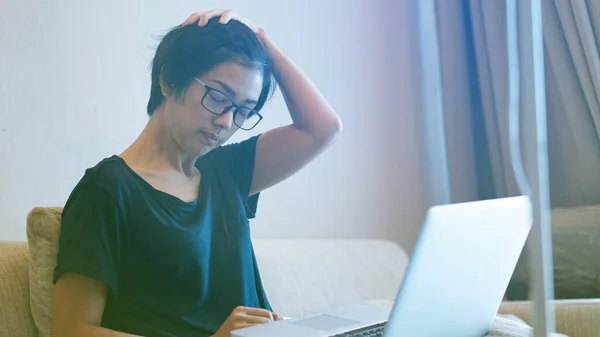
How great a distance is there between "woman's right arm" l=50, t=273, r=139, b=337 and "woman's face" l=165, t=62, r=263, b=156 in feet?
0.90

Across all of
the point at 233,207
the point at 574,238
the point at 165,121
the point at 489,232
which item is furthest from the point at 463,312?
the point at 574,238

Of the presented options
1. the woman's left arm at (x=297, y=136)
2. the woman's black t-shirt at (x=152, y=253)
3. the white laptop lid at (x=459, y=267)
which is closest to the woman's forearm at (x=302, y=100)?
the woman's left arm at (x=297, y=136)

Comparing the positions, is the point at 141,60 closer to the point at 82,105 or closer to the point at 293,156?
the point at 82,105

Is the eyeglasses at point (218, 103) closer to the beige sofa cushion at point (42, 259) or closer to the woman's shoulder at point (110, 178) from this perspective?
the woman's shoulder at point (110, 178)

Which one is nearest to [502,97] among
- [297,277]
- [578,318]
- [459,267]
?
[578,318]

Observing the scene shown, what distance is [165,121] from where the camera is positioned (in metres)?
1.07

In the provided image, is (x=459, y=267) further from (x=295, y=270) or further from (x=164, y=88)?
(x=295, y=270)

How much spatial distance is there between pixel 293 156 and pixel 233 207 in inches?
6.4

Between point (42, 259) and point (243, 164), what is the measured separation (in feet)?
1.20

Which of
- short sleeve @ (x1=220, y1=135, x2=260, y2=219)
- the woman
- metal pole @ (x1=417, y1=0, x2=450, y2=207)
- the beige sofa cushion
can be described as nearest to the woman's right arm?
the woman

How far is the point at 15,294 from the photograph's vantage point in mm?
1034

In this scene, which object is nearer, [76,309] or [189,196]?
[76,309]

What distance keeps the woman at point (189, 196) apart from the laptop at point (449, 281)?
10cm

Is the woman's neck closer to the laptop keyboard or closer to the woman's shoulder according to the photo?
the woman's shoulder
